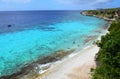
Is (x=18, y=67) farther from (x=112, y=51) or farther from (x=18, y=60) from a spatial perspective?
(x=112, y=51)

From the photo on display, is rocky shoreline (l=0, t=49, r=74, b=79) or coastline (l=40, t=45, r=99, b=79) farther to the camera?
rocky shoreline (l=0, t=49, r=74, b=79)

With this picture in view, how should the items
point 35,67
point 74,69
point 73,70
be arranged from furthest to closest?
point 35,67
point 74,69
point 73,70

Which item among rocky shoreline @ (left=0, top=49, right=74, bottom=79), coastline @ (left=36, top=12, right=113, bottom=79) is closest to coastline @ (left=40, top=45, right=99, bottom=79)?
coastline @ (left=36, top=12, right=113, bottom=79)

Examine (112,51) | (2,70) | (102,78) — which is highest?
(112,51)

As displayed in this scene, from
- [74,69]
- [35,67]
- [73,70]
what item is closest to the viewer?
[73,70]

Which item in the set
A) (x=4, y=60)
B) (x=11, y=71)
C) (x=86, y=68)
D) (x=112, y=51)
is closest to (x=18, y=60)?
(x=4, y=60)

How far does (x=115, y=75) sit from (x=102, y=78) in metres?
0.97

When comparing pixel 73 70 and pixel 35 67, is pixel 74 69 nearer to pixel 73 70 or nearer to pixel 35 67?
pixel 73 70

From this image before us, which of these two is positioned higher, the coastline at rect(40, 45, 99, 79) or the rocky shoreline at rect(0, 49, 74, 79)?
the coastline at rect(40, 45, 99, 79)

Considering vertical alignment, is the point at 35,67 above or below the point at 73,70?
below

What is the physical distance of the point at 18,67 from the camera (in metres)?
22.8

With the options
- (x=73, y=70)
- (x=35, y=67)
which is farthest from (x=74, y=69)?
(x=35, y=67)

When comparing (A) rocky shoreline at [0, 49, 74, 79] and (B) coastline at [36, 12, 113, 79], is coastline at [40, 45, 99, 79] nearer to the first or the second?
(B) coastline at [36, 12, 113, 79]

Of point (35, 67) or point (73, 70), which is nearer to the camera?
point (73, 70)
